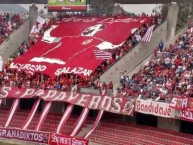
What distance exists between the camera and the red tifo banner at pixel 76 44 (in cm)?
3800

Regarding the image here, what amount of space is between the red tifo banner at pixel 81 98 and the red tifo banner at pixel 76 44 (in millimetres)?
3192

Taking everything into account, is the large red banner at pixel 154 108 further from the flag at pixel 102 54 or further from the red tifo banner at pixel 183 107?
the flag at pixel 102 54

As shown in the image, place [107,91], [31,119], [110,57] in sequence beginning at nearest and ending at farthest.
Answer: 1. [107,91]
2. [31,119]
3. [110,57]

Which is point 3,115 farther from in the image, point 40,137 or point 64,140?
point 64,140

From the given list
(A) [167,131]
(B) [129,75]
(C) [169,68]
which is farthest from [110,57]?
(A) [167,131]

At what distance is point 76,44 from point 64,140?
12.4 meters

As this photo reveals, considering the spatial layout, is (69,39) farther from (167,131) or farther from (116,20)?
(167,131)

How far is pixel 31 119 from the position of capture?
33.9 m

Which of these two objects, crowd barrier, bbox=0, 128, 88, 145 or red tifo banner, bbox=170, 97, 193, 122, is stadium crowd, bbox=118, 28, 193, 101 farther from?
crowd barrier, bbox=0, 128, 88, 145

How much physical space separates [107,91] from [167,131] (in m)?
4.42

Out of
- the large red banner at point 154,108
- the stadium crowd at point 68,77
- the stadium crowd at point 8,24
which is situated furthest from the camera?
the stadium crowd at point 8,24

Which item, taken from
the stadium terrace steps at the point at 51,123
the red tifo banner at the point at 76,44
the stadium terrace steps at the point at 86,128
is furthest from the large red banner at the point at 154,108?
the red tifo banner at the point at 76,44

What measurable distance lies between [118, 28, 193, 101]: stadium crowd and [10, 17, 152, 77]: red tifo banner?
3.91m

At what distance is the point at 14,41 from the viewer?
46469 millimetres
